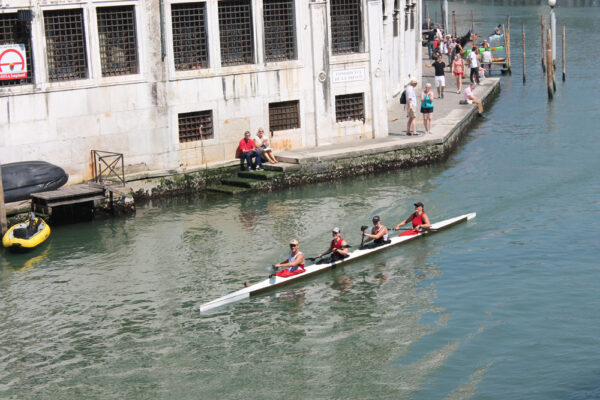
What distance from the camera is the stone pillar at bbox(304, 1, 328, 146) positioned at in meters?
30.7

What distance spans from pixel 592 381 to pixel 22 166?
16.1 metres

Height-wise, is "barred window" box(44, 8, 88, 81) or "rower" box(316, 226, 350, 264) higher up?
"barred window" box(44, 8, 88, 81)

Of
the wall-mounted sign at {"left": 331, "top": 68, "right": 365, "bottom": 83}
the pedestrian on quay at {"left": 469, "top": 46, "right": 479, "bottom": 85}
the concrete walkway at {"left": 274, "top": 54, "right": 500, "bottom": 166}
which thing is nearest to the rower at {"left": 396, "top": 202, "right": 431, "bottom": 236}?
the concrete walkway at {"left": 274, "top": 54, "right": 500, "bottom": 166}

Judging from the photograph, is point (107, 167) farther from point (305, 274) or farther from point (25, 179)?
point (305, 274)

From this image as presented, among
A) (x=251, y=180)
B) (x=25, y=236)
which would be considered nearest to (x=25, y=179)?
(x=25, y=236)

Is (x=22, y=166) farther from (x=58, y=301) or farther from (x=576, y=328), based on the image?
(x=576, y=328)

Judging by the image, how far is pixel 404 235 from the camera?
24406 millimetres

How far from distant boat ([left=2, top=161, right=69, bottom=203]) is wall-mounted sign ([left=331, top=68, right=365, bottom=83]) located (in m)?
9.77

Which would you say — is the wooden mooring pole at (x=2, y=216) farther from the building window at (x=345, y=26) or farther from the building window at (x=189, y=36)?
the building window at (x=345, y=26)

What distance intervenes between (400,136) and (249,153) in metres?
5.82

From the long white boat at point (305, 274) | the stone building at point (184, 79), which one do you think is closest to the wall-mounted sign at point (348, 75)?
the stone building at point (184, 79)

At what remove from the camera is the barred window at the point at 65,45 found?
2688cm

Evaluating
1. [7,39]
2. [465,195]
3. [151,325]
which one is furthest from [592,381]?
[7,39]

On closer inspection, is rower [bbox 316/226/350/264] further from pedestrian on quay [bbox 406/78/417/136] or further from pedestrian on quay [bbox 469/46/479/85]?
pedestrian on quay [bbox 469/46/479/85]
